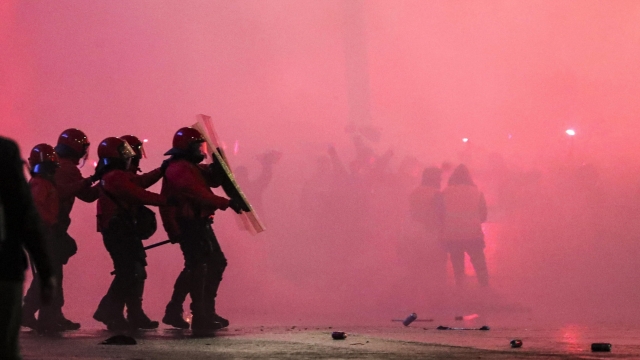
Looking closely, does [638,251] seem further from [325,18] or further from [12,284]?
[12,284]

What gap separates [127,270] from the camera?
21.9 ft

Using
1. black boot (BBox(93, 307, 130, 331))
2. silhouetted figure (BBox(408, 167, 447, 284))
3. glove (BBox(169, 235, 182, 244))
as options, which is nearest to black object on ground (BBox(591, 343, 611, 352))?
glove (BBox(169, 235, 182, 244))

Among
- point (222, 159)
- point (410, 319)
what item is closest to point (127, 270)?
point (222, 159)

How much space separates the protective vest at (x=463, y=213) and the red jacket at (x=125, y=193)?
502 cm

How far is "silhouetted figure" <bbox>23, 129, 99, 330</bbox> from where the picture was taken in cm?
666

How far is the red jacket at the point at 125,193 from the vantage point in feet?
21.1

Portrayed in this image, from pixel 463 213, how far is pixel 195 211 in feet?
16.8

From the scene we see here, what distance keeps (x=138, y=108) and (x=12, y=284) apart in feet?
36.6

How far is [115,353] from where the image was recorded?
4.54 metres

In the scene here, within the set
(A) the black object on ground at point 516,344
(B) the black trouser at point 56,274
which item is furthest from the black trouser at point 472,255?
(A) the black object on ground at point 516,344

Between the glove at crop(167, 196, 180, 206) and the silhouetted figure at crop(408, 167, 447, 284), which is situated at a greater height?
the silhouetted figure at crop(408, 167, 447, 284)

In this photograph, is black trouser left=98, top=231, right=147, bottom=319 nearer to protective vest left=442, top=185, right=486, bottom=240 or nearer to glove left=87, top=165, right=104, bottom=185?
glove left=87, top=165, right=104, bottom=185

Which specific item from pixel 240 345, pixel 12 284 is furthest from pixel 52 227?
pixel 12 284

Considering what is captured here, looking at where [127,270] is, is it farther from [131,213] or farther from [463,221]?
[463,221]
